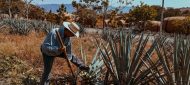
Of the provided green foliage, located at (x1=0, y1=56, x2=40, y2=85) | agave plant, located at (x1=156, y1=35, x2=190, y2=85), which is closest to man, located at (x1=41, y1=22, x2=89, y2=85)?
green foliage, located at (x1=0, y1=56, x2=40, y2=85)

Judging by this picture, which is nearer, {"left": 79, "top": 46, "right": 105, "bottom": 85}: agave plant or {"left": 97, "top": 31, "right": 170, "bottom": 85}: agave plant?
{"left": 97, "top": 31, "right": 170, "bottom": 85}: agave plant

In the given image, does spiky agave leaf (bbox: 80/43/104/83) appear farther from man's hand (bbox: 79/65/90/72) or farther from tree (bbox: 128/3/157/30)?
tree (bbox: 128/3/157/30)

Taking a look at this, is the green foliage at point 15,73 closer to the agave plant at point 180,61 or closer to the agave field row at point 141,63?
the agave field row at point 141,63

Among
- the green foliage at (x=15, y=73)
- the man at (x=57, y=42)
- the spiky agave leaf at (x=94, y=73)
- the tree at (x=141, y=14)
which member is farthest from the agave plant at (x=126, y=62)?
the tree at (x=141, y=14)

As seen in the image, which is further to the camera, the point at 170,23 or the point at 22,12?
the point at 22,12

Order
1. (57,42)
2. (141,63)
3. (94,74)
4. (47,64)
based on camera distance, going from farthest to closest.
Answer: (94,74) < (47,64) < (57,42) < (141,63)

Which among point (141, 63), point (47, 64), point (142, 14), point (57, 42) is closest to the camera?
point (141, 63)

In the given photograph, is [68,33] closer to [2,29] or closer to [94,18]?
[2,29]

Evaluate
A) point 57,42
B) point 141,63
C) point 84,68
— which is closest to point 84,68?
point 84,68

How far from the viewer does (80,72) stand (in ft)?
29.0

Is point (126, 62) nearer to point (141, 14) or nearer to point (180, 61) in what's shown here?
point (180, 61)

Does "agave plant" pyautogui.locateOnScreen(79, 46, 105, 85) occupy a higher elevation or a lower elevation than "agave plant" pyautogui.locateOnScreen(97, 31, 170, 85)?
lower

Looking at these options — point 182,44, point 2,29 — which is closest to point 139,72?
point 182,44

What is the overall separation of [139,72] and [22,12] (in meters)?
60.9
